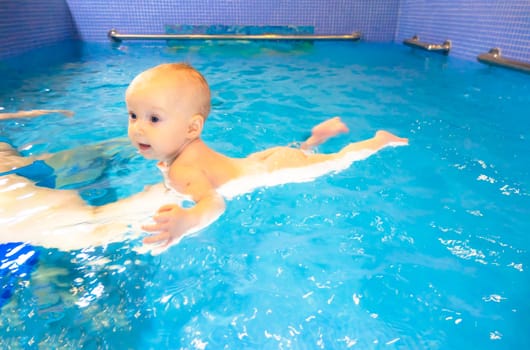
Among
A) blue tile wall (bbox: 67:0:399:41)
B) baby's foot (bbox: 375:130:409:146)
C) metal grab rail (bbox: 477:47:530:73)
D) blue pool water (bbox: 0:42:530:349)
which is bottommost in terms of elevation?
blue pool water (bbox: 0:42:530:349)

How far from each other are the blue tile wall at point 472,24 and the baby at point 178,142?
5.29 metres

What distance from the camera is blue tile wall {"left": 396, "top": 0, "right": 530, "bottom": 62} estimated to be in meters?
5.68

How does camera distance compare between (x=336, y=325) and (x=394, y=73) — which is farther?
(x=394, y=73)

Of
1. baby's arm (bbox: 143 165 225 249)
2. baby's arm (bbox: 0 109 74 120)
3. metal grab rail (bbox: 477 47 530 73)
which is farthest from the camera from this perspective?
metal grab rail (bbox: 477 47 530 73)

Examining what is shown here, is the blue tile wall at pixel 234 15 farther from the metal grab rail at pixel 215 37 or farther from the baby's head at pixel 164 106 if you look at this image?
the baby's head at pixel 164 106

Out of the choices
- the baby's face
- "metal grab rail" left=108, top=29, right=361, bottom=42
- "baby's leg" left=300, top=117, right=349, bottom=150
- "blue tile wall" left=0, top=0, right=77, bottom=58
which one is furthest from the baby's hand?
"metal grab rail" left=108, top=29, right=361, bottom=42

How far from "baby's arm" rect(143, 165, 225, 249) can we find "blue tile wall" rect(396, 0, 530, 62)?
5.42 m

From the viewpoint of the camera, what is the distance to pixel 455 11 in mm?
7102

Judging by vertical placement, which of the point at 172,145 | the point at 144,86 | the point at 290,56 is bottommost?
the point at 290,56

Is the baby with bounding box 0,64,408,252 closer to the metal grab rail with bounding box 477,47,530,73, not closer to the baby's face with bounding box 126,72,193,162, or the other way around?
the baby's face with bounding box 126,72,193,162

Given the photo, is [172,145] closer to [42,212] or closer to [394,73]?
[42,212]

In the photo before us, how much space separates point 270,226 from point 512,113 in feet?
9.96

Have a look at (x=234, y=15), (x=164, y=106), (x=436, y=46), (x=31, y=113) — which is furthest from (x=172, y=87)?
(x=234, y=15)

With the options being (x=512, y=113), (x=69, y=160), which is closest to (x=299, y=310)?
(x=69, y=160)
